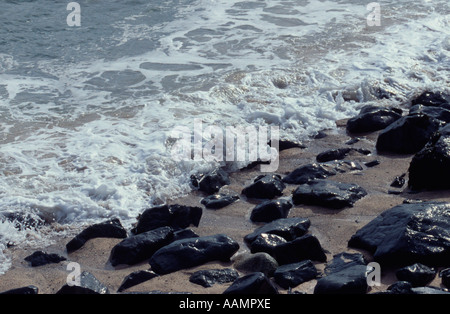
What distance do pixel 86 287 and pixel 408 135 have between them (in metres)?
3.53

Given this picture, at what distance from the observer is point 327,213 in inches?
180

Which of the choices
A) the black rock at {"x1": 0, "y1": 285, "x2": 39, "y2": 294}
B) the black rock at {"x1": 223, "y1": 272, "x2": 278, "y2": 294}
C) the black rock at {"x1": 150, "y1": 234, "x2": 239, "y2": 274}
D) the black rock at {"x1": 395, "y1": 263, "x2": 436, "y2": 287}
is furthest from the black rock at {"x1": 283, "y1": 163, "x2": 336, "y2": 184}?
the black rock at {"x1": 0, "y1": 285, "x2": 39, "y2": 294}

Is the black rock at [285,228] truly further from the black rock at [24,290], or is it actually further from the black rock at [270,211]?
the black rock at [24,290]

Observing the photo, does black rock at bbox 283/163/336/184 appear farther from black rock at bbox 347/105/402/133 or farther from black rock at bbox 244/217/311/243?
black rock at bbox 347/105/402/133

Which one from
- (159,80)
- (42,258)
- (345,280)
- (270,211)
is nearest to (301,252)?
(345,280)

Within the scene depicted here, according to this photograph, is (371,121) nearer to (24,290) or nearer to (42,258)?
(42,258)

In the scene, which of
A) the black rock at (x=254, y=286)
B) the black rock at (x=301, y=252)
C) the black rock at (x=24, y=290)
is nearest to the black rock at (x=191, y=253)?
the black rock at (x=301, y=252)

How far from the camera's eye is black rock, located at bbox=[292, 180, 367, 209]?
183 inches

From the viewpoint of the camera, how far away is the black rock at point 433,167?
4707mm

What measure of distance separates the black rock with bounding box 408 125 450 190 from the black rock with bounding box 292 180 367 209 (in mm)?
433

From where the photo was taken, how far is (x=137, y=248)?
13.6 feet
